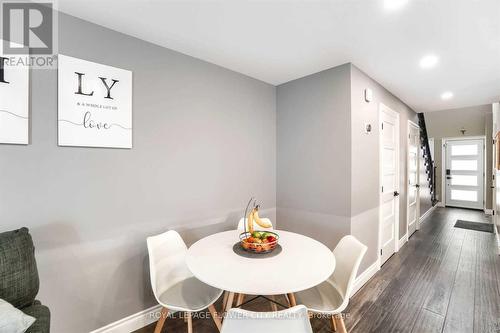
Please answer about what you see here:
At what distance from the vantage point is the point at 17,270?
3.99ft

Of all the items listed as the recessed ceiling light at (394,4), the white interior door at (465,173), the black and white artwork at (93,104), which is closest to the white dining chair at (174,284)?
the black and white artwork at (93,104)

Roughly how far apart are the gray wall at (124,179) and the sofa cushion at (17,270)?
226 millimetres

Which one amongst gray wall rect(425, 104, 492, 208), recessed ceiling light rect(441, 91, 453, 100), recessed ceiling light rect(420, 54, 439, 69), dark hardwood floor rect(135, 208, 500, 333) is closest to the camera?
dark hardwood floor rect(135, 208, 500, 333)

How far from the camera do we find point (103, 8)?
1.54 meters

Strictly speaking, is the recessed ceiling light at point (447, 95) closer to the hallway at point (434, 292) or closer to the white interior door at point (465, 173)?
the hallway at point (434, 292)

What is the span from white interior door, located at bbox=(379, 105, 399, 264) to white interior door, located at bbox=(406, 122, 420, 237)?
29.3 inches

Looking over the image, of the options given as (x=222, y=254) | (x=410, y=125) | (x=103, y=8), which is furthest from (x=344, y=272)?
(x=410, y=125)

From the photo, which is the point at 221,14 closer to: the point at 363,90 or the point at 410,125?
the point at 363,90

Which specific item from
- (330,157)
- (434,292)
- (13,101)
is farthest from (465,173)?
(13,101)

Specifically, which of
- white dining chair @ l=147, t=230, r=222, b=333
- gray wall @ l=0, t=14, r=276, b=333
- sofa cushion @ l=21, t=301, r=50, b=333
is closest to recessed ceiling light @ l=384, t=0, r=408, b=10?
gray wall @ l=0, t=14, r=276, b=333

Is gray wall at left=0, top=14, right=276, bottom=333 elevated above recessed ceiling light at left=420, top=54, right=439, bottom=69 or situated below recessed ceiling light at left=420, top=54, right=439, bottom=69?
below

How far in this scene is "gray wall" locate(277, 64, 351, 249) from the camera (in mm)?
2387

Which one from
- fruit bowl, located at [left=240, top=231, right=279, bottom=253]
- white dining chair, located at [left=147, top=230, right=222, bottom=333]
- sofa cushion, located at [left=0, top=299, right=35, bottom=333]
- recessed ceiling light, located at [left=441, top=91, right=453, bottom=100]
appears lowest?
white dining chair, located at [left=147, top=230, right=222, bottom=333]

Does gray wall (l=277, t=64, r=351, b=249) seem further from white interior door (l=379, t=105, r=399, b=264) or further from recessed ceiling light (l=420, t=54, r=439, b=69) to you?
white interior door (l=379, t=105, r=399, b=264)
